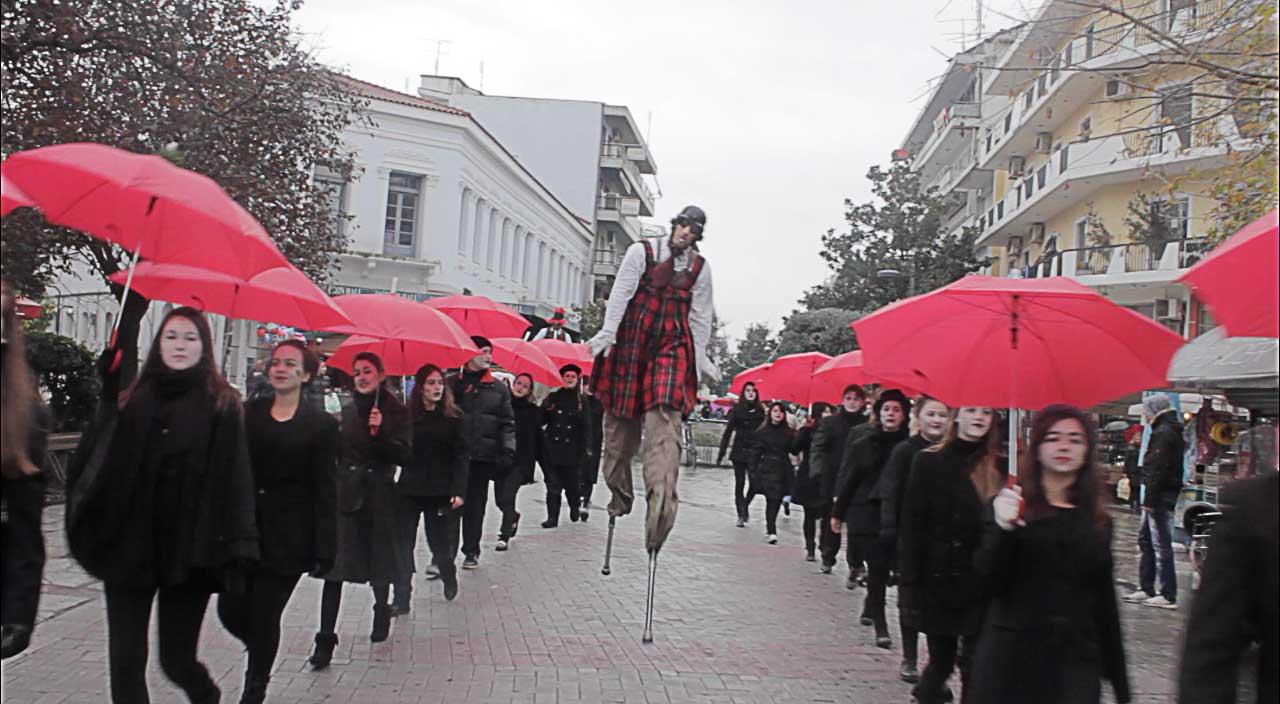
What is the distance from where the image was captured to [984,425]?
618 centimetres

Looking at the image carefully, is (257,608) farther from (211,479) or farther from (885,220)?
(885,220)

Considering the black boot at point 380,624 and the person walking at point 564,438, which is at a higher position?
the person walking at point 564,438

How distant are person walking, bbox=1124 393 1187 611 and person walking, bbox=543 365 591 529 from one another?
638 cm

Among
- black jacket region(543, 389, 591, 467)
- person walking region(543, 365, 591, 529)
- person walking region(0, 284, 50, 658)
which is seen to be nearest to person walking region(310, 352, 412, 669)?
person walking region(0, 284, 50, 658)

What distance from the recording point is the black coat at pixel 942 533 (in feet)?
19.8

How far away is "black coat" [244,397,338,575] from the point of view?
19.8ft

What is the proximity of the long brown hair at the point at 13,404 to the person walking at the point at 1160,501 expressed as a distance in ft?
33.3

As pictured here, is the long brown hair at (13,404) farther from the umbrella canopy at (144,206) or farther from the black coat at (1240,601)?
the black coat at (1240,601)

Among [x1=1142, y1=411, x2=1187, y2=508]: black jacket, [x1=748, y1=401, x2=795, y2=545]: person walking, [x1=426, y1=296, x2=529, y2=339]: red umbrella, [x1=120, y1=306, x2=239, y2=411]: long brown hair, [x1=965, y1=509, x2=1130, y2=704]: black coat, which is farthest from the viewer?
[x1=748, y1=401, x2=795, y2=545]: person walking

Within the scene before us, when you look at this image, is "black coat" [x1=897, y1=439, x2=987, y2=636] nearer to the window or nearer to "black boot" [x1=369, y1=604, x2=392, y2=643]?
"black boot" [x1=369, y1=604, x2=392, y2=643]

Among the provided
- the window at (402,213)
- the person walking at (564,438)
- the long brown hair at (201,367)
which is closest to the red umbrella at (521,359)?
the person walking at (564,438)

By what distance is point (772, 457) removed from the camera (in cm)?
1692

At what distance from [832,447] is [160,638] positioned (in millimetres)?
8189

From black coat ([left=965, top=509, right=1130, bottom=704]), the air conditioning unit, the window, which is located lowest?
black coat ([left=965, top=509, right=1130, bottom=704])
